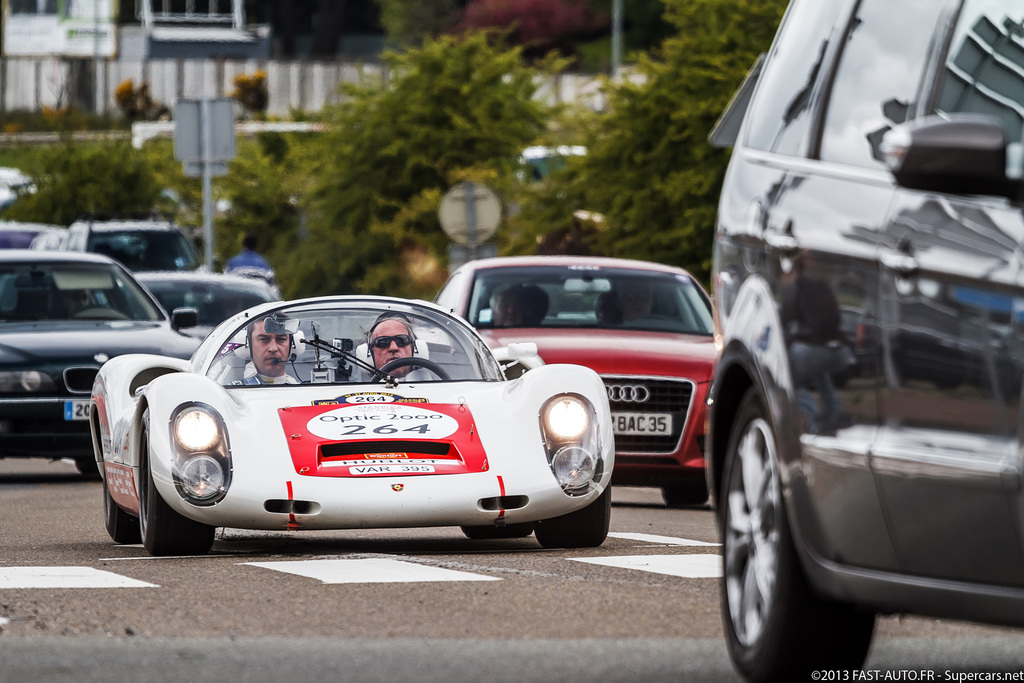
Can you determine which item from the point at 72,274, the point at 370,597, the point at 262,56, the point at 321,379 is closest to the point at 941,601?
the point at 370,597

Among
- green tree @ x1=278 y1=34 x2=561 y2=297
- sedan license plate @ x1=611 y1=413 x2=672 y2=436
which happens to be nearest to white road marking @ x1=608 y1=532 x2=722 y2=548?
sedan license plate @ x1=611 y1=413 x2=672 y2=436

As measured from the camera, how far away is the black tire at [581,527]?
10156 millimetres

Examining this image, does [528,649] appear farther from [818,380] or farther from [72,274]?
[72,274]

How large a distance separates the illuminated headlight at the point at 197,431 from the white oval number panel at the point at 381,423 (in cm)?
39

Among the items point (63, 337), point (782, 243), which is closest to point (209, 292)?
point (63, 337)

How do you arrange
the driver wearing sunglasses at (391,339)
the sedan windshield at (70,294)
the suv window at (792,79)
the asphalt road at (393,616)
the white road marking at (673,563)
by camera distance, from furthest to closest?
1. the sedan windshield at (70,294)
2. the driver wearing sunglasses at (391,339)
3. the white road marking at (673,563)
4. the asphalt road at (393,616)
5. the suv window at (792,79)

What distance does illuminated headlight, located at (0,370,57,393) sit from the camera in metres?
15.6

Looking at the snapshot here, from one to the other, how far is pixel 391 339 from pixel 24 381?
5665 millimetres

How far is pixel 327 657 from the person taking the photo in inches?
252

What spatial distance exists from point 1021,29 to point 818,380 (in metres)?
0.92

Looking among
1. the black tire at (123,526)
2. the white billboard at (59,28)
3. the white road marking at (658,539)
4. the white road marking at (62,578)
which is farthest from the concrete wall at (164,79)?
the white road marking at (62,578)

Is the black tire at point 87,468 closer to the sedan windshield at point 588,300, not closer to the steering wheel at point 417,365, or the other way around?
the sedan windshield at point 588,300

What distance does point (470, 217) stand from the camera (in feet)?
89.5

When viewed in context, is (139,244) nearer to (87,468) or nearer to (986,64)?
(87,468)
